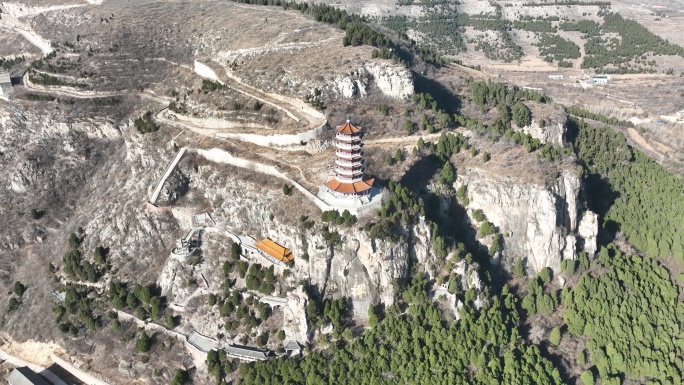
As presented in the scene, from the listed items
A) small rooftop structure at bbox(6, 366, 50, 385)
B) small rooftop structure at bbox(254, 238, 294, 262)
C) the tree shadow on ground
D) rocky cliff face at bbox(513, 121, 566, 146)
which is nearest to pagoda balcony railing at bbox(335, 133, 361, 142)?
small rooftop structure at bbox(254, 238, 294, 262)

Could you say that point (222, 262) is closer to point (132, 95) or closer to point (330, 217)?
point (330, 217)

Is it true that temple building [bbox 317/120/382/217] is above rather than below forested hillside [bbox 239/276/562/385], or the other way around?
above

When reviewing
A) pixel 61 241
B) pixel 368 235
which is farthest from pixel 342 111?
pixel 61 241

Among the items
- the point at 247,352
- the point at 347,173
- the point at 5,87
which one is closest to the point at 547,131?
the point at 347,173

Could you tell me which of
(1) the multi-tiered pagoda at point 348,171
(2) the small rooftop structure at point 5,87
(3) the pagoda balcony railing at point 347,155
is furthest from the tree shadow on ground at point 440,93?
(2) the small rooftop structure at point 5,87

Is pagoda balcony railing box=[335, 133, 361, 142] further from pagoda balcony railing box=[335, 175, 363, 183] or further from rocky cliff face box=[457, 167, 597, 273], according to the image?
rocky cliff face box=[457, 167, 597, 273]

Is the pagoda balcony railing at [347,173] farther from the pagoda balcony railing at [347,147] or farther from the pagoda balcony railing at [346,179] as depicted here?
the pagoda balcony railing at [347,147]

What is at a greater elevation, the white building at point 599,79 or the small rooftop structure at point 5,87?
the small rooftop structure at point 5,87
